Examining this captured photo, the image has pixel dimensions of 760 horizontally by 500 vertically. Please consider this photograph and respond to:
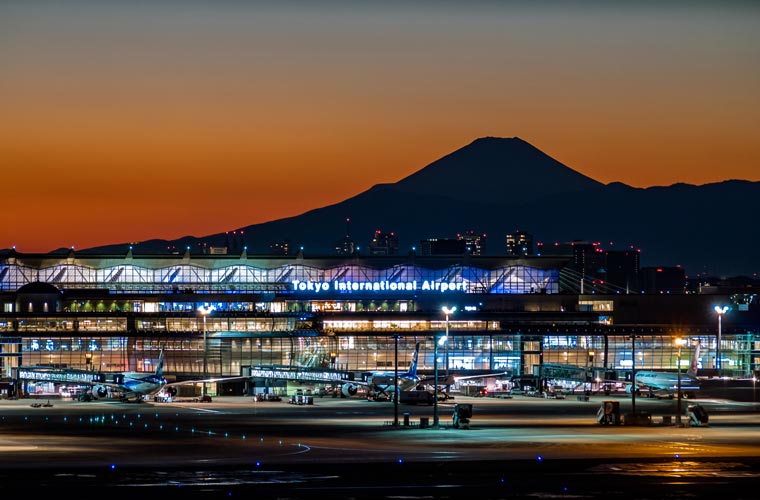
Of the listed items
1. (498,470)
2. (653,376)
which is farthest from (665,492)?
(653,376)

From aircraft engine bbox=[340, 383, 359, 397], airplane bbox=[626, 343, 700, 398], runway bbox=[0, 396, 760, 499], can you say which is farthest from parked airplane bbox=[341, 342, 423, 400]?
airplane bbox=[626, 343, 700, 398]

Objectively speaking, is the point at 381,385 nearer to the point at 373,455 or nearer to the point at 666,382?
the point at 666,382

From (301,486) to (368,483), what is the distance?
3.99 m

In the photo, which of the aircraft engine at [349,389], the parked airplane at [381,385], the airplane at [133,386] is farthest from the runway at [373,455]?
the aircraft engine at [349,389]

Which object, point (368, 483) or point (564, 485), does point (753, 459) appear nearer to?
point (564, 485)

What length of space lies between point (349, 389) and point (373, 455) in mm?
91805

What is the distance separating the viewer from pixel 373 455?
289ft

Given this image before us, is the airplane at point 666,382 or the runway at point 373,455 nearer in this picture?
the runway at point 373,455

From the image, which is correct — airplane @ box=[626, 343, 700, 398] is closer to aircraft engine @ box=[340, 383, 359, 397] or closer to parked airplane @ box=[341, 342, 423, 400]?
parked airplane @ box=[341, 342, 423, 400]

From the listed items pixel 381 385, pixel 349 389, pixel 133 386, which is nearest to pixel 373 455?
pixel 133 386

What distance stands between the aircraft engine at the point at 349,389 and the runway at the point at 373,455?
3806 cm

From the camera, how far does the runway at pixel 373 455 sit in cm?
6994

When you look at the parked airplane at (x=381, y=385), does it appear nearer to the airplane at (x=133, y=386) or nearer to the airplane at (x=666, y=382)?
the airplane at (x=133, y=386)

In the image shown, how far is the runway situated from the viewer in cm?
6994
